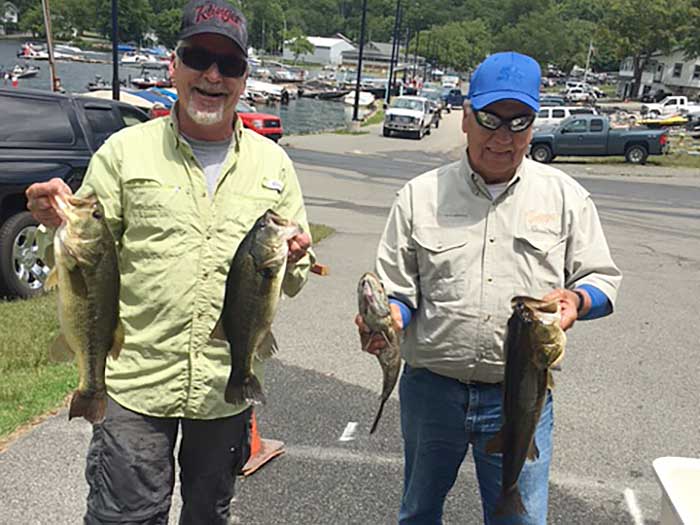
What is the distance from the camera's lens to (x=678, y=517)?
2404 millimetres

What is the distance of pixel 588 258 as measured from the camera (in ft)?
8.57

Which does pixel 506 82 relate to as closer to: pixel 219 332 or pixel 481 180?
pixel 481 180

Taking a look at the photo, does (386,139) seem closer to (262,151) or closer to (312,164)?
(312,164)

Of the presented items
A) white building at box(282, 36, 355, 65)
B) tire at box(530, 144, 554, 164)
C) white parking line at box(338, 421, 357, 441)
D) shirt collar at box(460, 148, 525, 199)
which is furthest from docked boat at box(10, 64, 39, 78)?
white building at box(282, 36, 355, 65)

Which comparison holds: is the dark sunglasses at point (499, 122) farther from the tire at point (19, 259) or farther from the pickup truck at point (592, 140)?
the pickup truck at point (592, 140)

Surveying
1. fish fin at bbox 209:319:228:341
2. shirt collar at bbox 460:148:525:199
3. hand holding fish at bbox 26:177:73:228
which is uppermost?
shirt collar at bbox 460:148:525:199

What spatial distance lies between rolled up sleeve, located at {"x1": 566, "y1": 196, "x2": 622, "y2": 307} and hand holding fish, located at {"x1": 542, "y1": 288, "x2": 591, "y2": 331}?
0.11m

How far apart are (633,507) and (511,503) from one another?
5.61 feet

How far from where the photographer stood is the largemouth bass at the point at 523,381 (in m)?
2.27

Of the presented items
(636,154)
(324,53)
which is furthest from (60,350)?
(324,53)

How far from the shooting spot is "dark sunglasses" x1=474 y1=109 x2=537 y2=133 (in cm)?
255

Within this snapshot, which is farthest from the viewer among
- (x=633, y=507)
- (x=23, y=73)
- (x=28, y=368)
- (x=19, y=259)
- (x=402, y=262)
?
(x=23, y=73)

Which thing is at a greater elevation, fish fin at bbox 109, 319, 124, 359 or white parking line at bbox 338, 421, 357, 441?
fish fin at bbox 109, 319, 124, 359

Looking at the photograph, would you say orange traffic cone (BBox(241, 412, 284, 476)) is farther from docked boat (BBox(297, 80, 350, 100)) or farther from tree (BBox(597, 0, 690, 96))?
docked boat (BBox(297, 80, 350, 100))
